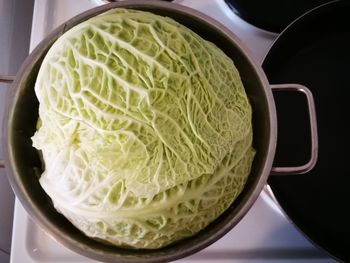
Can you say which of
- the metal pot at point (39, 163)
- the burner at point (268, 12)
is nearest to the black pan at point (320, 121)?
the burner at point (268, 12)

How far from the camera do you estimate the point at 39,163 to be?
31.6 inches

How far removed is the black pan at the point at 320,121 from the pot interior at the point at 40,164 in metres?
0.16

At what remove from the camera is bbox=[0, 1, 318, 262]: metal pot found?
69cm

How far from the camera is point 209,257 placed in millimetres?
876

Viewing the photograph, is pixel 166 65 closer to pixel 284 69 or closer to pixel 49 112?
pixel 49 112

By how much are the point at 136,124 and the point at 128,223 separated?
6.8 inches

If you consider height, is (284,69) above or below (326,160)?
above

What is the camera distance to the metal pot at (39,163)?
688 mm

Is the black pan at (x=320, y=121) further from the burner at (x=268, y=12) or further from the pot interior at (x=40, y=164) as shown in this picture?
the pot interior at (x=40, y=164)

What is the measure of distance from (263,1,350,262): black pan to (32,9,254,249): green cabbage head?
11.4 inches

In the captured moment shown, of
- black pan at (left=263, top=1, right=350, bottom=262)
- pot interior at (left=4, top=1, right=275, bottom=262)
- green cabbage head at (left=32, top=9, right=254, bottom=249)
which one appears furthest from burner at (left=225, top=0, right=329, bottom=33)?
green cabbage head at (left=32, top=9, right=254, bottom=249)

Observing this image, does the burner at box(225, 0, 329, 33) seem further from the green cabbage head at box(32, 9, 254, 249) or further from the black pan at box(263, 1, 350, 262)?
the green cabbage head at box(32, 9, 254, 249)

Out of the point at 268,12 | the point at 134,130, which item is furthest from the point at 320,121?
the point at 134,130

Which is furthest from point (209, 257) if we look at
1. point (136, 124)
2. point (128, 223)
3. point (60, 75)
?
point (60, 75)
